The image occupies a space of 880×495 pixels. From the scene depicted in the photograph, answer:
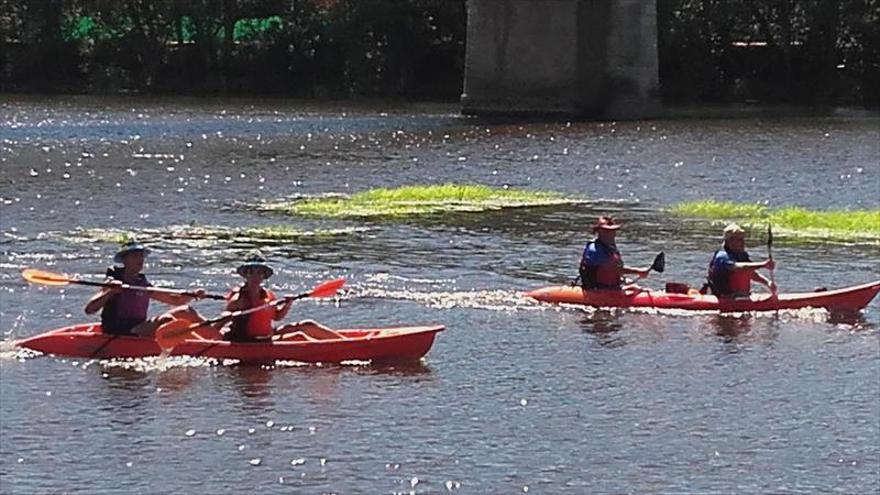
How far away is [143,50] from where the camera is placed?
8962 cm

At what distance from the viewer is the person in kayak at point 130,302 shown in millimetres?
21156

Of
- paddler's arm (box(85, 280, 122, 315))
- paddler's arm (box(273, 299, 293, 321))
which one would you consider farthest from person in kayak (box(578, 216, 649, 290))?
paddler's arm (box(85, 280, 122, 315))

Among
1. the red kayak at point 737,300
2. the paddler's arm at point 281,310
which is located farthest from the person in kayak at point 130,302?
the red kayak at point 737,300

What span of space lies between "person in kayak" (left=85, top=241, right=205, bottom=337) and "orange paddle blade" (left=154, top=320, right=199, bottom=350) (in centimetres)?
18

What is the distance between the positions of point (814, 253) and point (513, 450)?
50.6 ft

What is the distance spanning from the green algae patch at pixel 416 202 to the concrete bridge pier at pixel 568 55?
26792 mm

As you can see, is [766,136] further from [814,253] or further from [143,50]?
[143,50]

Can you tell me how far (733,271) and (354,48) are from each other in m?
60.0

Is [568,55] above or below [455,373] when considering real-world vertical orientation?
above

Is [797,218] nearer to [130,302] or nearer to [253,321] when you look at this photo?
[253,321]

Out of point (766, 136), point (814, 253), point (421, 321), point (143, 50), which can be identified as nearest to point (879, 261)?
point (814, 253)

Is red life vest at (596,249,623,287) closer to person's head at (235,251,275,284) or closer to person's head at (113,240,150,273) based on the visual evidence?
person's head at (235,251,275,284)

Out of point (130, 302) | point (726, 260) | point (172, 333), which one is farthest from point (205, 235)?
point (172, 333)

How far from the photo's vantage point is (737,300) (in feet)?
81.7
